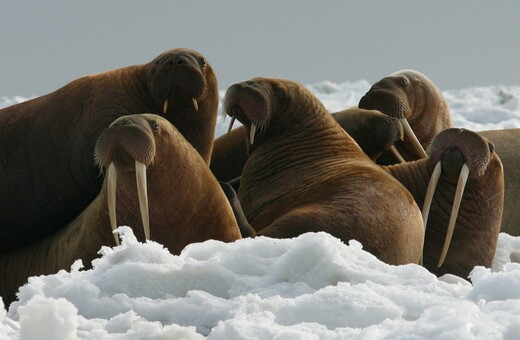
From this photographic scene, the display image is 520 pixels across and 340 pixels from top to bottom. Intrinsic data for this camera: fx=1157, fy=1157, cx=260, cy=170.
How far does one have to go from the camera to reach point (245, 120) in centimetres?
724

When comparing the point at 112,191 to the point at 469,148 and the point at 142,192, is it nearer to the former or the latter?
the point at 142,192

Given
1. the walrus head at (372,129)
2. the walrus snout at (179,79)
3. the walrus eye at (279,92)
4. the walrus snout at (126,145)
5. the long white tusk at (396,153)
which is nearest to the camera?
the walrus snout at (126,145)

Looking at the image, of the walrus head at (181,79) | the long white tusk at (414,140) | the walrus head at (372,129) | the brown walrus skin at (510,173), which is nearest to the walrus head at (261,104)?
the walrus head at (181,79)

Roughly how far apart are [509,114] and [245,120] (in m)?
15.3

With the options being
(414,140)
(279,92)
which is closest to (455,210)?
(279,92)

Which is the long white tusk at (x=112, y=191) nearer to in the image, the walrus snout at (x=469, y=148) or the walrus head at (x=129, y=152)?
the walrus head at (x=129, y=152)

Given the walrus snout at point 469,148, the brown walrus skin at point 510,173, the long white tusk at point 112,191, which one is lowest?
the brown walrus skin at point 510,173

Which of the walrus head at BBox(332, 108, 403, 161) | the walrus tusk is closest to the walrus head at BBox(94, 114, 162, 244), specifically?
the walrus tusk

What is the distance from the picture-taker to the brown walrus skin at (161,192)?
5746mm

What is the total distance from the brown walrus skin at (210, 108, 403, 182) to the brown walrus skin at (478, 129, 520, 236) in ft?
5.29

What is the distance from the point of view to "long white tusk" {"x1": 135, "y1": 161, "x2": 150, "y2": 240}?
224 inches

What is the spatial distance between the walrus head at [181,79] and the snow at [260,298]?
318 centimetres

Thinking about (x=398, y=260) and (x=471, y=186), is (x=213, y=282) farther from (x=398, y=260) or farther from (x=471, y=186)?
(x=471, y=186)

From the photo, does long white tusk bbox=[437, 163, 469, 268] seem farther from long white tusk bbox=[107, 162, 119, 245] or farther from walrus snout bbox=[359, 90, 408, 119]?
long white tusk bbox=[107, 162, 119, 245]
